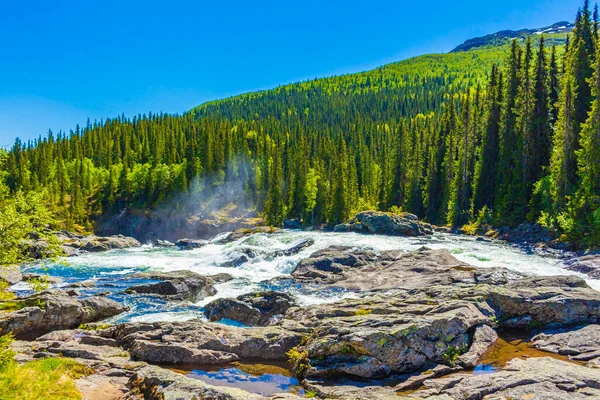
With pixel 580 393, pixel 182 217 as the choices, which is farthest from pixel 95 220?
pixel 580 393

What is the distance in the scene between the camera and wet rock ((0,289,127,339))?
19.5 metres

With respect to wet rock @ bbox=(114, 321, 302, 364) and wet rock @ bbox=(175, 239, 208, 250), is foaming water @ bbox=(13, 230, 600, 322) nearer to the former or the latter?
wet rock @ bbox=(114, 321, 302, 364)

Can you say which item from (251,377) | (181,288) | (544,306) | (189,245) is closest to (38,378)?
(251,377)

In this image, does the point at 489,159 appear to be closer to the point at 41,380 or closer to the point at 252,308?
the point at 252,308

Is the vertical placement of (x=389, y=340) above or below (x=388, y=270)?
above

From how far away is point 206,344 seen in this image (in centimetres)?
1681

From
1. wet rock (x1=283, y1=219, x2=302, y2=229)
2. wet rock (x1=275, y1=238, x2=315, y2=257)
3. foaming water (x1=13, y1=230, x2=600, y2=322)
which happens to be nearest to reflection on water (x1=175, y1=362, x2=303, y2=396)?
foaming water (x1=13, y1=230, x2=600, y2=322)

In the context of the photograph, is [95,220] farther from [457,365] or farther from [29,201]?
[457,365]

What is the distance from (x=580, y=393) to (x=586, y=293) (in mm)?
8954

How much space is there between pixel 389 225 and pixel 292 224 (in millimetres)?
34578

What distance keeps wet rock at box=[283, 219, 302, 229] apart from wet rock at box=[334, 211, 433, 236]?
27433mm

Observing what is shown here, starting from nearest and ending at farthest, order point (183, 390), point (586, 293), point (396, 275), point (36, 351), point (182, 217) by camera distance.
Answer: point (183, 390), point (36, 351), point (586, 293), point (396, 275), point (182, 217)

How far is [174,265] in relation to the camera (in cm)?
4619

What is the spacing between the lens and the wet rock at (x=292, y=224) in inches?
3494
